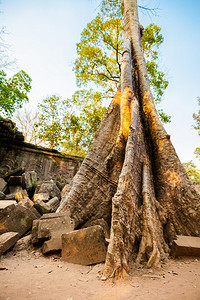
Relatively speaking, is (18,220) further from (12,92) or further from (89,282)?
(12,92)

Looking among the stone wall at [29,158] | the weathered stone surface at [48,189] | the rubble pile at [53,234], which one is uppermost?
the stone wall at [29,158]

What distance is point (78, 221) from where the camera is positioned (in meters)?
2.40

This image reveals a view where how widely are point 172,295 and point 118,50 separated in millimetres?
9803

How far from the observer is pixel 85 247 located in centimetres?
163

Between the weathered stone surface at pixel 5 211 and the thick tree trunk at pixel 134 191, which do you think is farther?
the weathered stone surface at pixel 5 211

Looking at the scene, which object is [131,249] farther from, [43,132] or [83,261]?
[43,132]

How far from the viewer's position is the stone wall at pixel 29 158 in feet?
22.6

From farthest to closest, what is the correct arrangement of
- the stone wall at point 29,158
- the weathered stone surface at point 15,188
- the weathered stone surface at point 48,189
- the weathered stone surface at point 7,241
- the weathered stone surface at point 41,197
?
the stone wall at point 29,158
the weathered stone surface at point 15,188
the weathered stone surface at point 48,189
the weathered stone surface at point 41,197
the weathered stone surface at point 7,241

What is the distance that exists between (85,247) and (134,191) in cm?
93

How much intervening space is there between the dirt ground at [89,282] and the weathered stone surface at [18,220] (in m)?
0.57

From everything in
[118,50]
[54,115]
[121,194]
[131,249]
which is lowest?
[131,249]

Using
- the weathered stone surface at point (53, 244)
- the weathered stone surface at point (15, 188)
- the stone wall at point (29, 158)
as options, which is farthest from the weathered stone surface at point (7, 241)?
the stone wall at point (29, 158)

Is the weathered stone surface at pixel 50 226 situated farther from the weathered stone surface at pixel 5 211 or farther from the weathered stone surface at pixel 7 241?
the weathered stone surface at pixel 5 211

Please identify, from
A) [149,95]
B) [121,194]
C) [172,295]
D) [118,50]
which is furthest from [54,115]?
[172,295]
